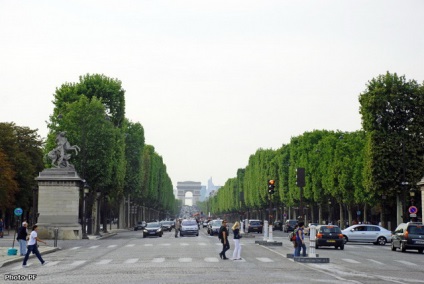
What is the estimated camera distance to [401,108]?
64875mm

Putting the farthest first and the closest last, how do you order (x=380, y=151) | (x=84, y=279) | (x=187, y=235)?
1. (x=187, y=235)
2. (x=380, y=151)
3. (x=84, y=279)

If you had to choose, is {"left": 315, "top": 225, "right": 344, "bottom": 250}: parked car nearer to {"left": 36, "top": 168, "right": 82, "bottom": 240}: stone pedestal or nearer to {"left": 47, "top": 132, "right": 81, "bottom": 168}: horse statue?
{"left": 36, "top": 168, "right": 82, "bottom": 240}: stone pedestal

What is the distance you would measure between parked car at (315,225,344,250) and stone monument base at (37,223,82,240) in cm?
2223

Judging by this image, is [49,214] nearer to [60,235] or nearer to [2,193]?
[60,235]

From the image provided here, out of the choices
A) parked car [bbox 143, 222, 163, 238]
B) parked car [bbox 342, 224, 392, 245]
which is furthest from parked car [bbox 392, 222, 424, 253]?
parked car [bbox 143, 222, 163, 238]

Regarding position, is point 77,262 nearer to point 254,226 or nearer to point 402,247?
point 402,247

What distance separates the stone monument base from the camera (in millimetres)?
57478

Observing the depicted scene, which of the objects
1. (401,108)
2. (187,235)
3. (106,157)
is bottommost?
(187,235)

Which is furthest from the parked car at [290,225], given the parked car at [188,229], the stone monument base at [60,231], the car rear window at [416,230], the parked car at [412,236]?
the car rear window at [416,230]

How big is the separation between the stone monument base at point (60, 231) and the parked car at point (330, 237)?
22234mm

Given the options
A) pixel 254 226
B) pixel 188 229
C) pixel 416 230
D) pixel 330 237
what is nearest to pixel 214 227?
pixel 188 229

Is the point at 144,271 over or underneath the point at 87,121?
underneath

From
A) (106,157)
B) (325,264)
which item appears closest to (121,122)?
(106,157)

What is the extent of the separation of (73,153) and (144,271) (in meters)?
42.9
